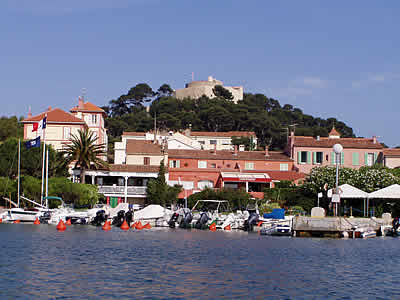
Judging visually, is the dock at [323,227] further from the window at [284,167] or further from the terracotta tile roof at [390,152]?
the terracotta tile roof at [390,152]

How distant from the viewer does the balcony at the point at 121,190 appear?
70000mm

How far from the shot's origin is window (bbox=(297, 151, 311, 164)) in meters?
80.9

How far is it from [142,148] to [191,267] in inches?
2062

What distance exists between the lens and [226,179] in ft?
233

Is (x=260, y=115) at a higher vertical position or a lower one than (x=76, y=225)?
higher

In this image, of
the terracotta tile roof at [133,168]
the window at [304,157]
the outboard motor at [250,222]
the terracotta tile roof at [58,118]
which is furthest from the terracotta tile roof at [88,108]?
the outboard motor at [250,222]

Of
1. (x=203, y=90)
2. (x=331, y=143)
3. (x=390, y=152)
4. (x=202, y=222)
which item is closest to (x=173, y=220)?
(x=202, y=222)

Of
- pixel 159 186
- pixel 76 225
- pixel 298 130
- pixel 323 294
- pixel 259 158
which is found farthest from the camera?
pixel 298 130

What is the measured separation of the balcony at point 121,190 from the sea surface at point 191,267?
23.8 meters

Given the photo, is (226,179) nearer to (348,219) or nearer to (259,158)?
(259,158)

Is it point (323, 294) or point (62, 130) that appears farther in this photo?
point (62, 130)

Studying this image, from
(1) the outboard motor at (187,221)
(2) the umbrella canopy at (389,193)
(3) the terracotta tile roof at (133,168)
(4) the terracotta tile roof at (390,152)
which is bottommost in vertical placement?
(1) the outboard motor at (187,221)

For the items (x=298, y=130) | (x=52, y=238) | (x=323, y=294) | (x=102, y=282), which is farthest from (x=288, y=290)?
(x=298, y=130)

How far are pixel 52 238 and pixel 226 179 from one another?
105 ft
